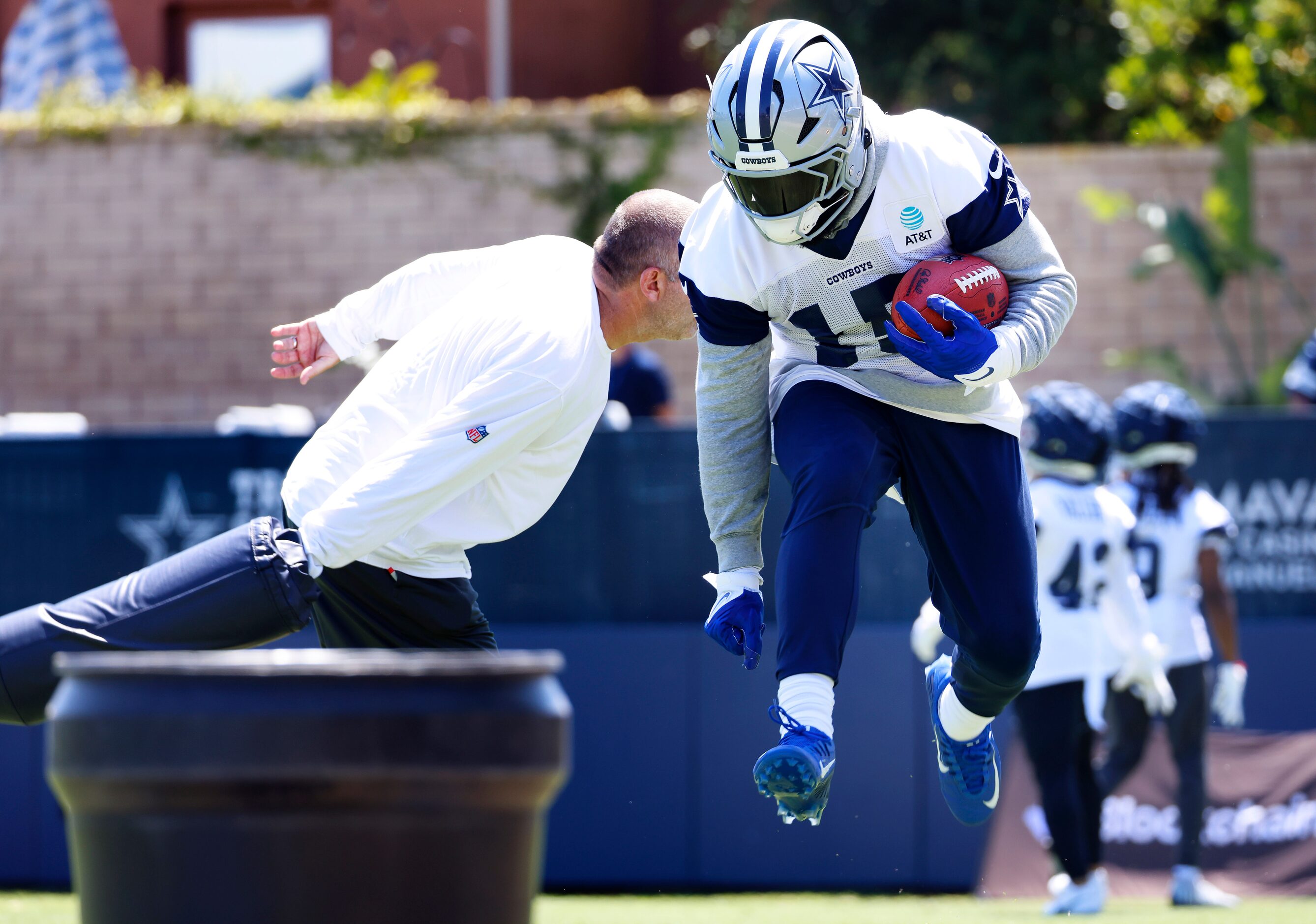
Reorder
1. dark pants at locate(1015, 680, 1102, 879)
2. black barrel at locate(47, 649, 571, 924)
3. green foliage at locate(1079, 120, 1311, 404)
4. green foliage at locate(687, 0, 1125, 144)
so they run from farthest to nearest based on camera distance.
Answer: green foliage at locate(687, 0, 1125, 144) < green foliage at locate(1079, 120, 1311, 404) < dark pants at locate(1015, 680, 1102, 879) < black barrel at locate(47, 649, 571, 924)

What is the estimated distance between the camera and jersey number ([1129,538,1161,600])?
7.37m

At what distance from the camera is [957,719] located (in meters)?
4.29

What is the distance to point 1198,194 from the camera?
11.9 metres

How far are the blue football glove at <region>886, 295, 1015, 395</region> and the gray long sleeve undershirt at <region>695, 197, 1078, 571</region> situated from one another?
0.47 ft

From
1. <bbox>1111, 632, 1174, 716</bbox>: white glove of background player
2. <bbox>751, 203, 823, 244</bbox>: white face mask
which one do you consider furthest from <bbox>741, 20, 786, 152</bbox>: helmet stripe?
<bbox>1111, 632, 1174, 716</bbox>: white glove of background player

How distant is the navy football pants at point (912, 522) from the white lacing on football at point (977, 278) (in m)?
0.40

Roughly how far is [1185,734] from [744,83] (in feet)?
16.0

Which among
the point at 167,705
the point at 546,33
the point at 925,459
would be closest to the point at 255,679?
the point at 167,705

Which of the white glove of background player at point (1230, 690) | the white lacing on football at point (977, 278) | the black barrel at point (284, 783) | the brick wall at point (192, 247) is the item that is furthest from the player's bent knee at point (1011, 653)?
the brick wall at point (192, 247)

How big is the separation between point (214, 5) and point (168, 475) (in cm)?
1023

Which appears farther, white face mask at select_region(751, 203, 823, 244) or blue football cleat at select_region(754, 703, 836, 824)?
white face mask at select_region(751, 203, 823, 244)

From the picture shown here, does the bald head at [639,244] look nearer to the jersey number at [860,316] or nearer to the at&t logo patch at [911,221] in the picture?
the jersey number at [860,316]

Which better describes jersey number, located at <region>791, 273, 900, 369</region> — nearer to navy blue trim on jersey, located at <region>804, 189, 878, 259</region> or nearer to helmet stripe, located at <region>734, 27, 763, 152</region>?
navy blue trim on jersey, located at <region>804, 189, 878, 259</region>

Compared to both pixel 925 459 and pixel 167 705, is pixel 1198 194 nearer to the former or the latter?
pixel 925 459
